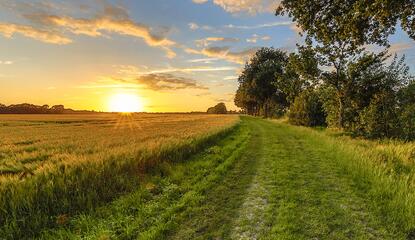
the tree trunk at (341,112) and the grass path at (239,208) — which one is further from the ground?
the tree trunk at (341,112)

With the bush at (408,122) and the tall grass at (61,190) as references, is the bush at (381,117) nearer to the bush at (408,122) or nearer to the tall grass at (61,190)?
the bush at (408,122)

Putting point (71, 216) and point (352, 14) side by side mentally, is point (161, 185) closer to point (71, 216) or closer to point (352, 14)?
point (71, 216)

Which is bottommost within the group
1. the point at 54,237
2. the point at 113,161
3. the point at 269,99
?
the point at 54,237

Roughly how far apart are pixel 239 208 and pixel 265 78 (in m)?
→ 68.5

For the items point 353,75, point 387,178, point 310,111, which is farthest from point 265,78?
point 387,178

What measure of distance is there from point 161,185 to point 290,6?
1130 centimetres

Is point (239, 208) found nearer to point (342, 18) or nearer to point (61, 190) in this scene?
point (61, 190)

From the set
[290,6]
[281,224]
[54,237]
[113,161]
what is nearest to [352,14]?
[290,6]

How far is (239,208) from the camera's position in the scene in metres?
8.04

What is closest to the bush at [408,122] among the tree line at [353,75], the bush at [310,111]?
the tree line at [353,75]

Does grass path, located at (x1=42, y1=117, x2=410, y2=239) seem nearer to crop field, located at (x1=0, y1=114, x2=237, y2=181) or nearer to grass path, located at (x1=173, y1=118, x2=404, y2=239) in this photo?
grass path, located at (x1=173, y1=118, x2=404, y2=239)

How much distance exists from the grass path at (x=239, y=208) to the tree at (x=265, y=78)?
205 ft

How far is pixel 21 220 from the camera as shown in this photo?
268 inches

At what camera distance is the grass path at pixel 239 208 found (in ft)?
21.4
